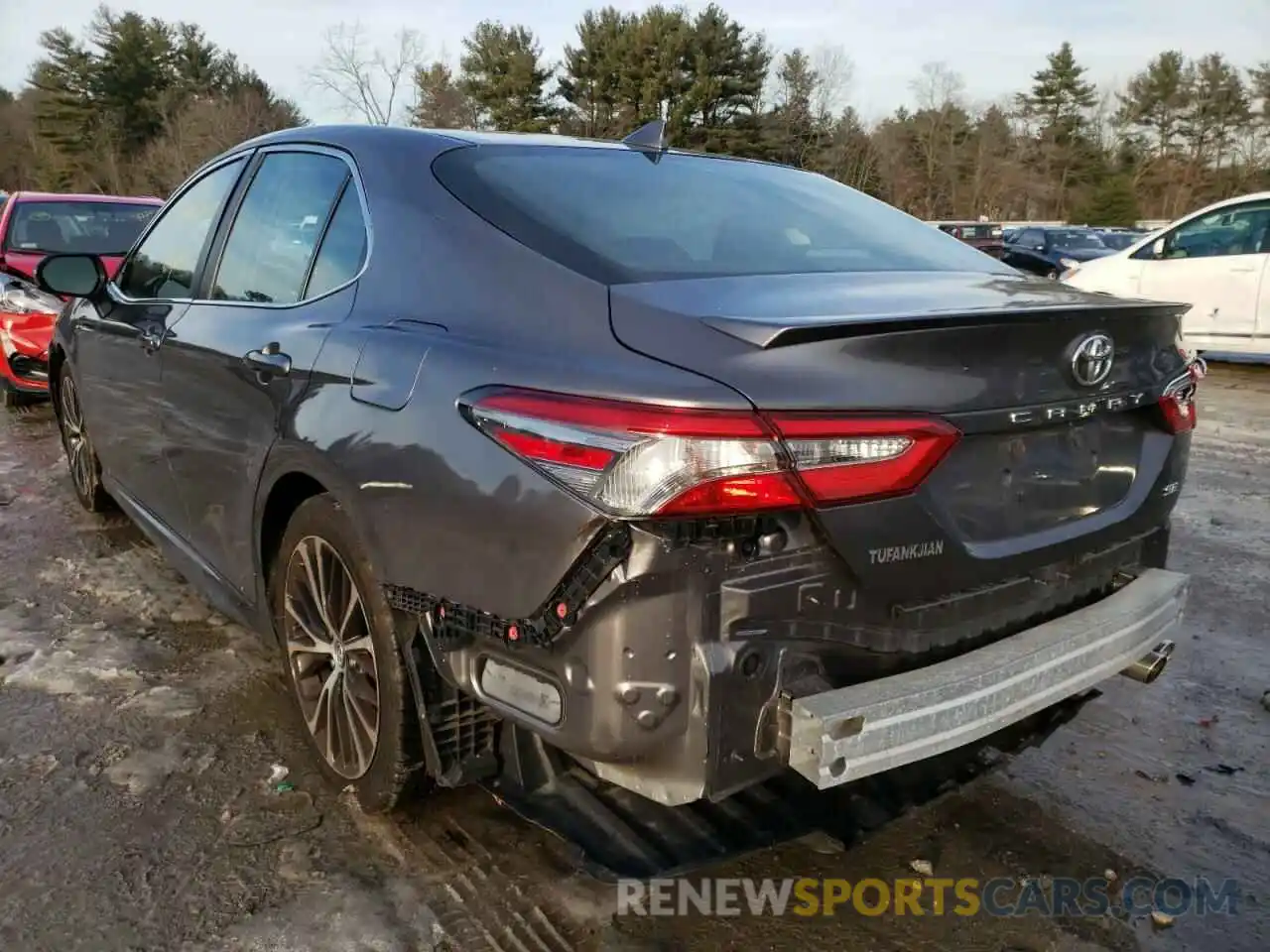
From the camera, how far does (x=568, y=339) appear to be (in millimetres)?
2000

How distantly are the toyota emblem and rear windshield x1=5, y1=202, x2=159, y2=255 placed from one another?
8.93 meters

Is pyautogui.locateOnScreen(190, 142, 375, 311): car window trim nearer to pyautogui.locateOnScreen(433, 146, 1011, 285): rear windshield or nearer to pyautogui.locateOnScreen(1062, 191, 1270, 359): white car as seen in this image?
pyautogui.locateOnScreen(433, 146, 1011, 285): rear windshield

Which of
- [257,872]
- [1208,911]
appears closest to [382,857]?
[257,872]

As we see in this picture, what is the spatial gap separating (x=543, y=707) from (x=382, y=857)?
2.91 feet

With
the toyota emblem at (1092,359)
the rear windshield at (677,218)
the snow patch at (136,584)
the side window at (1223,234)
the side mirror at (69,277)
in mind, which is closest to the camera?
the toyota emblem at (1092,359)

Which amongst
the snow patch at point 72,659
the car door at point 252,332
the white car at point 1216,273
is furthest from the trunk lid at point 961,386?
the white car at point 1216,273

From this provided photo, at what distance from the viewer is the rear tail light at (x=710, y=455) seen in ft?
5.77

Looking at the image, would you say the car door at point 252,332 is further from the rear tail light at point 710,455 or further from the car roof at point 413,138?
the rear tail light at point 710,455

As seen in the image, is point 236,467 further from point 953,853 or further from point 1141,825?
point 1141,825

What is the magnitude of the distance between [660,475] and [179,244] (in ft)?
9.30

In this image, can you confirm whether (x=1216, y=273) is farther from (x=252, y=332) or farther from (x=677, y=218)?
(x=252, y=332)

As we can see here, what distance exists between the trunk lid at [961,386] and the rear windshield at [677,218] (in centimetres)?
17

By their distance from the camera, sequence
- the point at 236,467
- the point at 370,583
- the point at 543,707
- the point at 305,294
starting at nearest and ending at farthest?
the point at 543,707
the point at 370,583
the point at 305,294
the point at 236,467

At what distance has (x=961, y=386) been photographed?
6.56 ft
